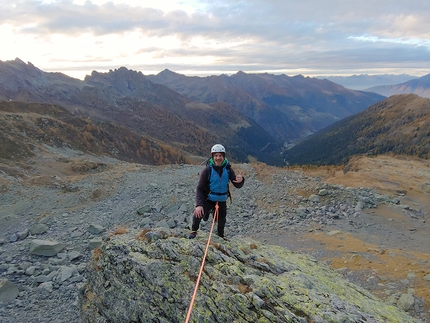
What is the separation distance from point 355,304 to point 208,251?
11.8ft

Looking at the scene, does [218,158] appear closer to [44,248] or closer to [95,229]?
[44,248]

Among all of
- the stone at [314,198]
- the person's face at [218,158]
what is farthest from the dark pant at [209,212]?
the stone at [314,198]

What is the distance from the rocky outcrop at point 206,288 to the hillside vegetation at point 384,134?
114m

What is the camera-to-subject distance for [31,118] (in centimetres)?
5209

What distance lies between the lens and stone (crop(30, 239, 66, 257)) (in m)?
13.5

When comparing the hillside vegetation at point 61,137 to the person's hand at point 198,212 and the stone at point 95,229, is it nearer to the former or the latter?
the stone at point 95,229

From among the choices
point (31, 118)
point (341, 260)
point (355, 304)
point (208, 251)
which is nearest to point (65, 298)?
point (208, 251)

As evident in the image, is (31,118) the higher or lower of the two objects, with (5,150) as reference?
higher

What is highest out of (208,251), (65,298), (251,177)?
(208,251)

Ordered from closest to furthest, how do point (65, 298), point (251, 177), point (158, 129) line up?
point (65, 298), point (251, 177), point (158, 129)

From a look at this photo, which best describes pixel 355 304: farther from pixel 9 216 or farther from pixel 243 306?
pixel 9 216

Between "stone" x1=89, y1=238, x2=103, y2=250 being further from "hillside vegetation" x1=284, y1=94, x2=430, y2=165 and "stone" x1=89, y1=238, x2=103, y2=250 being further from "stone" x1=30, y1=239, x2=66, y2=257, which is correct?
"hillside vegetation" x1=284, y1=94, x2=430, y2=165

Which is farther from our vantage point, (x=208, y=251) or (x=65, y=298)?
(x=65, y=298)

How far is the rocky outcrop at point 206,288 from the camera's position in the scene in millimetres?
5996
